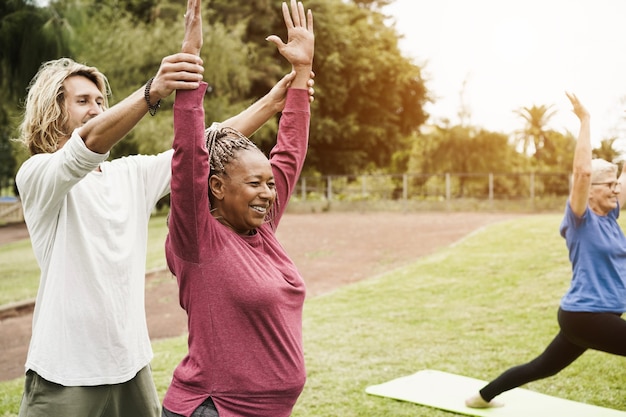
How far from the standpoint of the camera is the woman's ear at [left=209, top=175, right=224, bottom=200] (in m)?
2.12

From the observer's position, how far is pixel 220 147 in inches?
85.5

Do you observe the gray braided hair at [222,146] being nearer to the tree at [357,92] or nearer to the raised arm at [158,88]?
the raised arm at [158,88]

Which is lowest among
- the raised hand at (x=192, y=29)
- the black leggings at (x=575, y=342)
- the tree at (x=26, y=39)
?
the black leggings at (x=575, y=342)

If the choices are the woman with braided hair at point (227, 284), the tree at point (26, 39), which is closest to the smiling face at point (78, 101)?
the woman with braided hair at point (227, 284)

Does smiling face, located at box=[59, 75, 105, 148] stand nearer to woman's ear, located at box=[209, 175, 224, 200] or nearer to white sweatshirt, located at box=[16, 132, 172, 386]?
white sweatshirt, located at box=[16, 132, 172, 386]

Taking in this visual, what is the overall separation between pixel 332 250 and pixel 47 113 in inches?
512

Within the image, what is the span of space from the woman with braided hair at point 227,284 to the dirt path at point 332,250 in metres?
5.33

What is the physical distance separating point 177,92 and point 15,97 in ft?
34.9

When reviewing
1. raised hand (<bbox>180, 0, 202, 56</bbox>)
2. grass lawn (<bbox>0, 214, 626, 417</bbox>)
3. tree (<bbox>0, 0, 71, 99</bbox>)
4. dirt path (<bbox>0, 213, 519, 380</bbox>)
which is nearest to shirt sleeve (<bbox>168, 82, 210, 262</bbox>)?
raised hand (<bbox>180, 0, 202, 56</bbox>)

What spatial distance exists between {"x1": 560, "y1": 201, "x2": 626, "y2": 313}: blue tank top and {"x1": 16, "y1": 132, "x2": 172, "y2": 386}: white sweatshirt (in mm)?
2853

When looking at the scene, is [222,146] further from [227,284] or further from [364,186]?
[364,186]

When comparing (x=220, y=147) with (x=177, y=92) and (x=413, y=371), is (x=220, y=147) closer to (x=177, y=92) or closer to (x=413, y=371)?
(x=177, y=92)

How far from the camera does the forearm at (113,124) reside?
1950 millimetres

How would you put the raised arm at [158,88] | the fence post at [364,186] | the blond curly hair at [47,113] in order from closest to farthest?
the raised arm at [158,88], the blond curly hair at [47,113], the fence post at [364,186]
